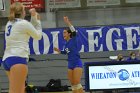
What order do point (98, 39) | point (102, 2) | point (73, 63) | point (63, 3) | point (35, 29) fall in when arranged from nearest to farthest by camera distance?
point (35, 29)
point (73, 63)
point (98, 39)
point (102, 2)
point (63, 3)

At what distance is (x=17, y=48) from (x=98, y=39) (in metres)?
8.67

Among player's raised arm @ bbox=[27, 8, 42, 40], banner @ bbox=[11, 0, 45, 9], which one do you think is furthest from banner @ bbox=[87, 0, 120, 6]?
player's raised arm @ bbox=[27, 8, 42, 40]

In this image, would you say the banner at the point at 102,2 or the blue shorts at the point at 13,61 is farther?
the banner at the point at 102,2

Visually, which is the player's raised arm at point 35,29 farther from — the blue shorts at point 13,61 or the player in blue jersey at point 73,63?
the player in blue jersey at point 73,63

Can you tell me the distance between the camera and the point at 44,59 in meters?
13.1

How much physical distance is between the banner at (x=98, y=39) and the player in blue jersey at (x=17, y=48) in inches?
331

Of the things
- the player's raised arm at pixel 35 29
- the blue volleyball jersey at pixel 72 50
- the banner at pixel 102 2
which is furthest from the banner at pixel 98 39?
the player's raised arm at pixel 35 29

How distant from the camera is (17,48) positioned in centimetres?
396

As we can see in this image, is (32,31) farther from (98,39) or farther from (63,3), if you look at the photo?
(63,3)

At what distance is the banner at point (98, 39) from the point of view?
40.5 feet

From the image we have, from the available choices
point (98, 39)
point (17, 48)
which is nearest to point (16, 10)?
point (17, 48)

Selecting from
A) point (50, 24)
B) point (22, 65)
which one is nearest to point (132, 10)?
point (50, 24)

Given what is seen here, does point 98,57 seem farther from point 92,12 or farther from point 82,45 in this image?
point 92,12

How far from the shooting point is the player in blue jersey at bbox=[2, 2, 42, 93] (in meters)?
3.91
